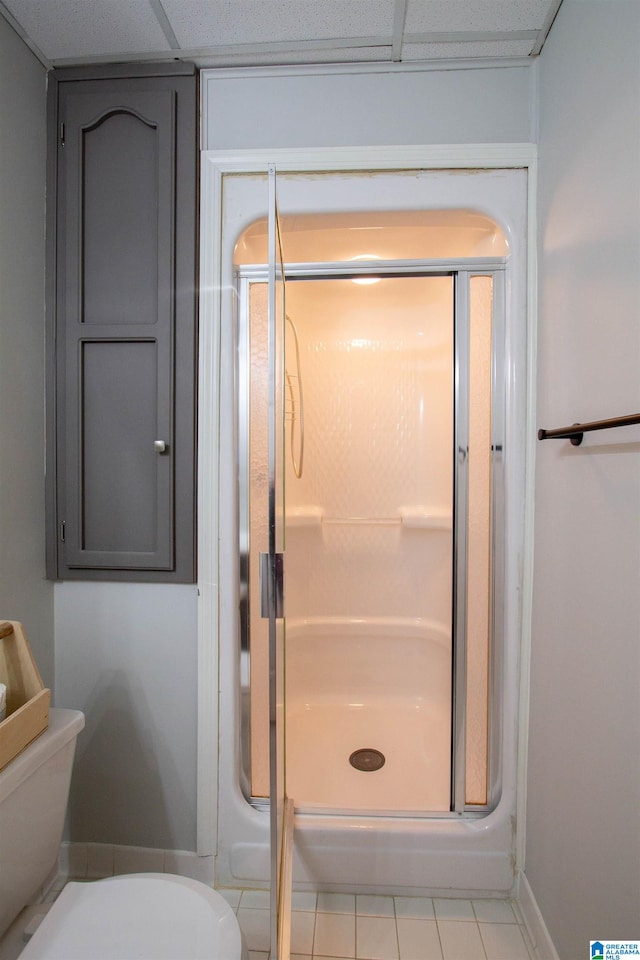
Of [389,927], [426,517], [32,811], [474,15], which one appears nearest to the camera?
[32,811]

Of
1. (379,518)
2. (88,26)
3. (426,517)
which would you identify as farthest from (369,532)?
(88,26)

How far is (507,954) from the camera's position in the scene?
1218mm

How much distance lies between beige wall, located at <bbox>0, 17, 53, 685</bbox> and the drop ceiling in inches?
5.4

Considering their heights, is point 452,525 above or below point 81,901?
above

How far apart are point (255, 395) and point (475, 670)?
3.34 ft

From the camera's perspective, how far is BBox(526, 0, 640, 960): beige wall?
0.88 metres

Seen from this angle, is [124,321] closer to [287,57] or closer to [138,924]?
[287,57]

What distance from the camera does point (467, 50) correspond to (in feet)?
4.25

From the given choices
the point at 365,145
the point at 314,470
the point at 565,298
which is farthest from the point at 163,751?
the point at 365,145

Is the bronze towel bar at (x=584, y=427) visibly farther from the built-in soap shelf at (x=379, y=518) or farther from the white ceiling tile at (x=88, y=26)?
the white ceiling tile at (x=88, y=26)

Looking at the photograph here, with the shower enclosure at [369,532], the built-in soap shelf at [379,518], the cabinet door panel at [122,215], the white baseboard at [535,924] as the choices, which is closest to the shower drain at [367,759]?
the shower enclosure at [369,532]

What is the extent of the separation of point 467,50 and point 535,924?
2224 mm

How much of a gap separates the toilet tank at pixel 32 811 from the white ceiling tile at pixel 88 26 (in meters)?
1.66

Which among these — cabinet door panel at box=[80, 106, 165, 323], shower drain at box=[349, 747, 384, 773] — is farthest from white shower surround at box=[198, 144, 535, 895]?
shower drain at box=[349, 747, 384, 773]
